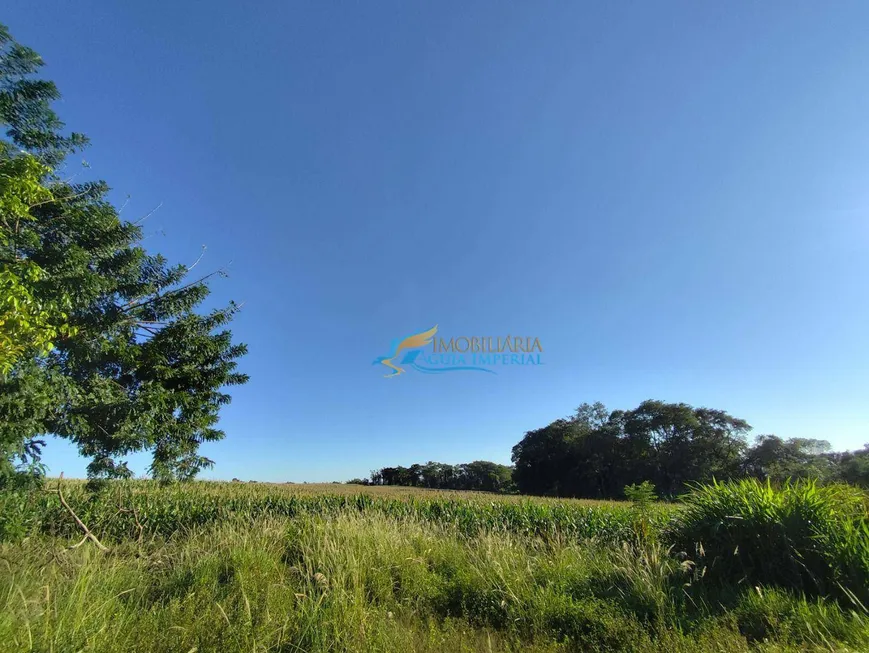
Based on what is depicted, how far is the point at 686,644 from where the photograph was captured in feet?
10.4

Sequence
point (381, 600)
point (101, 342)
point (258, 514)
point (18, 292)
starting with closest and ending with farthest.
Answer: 1. point (18, 292)
2. point (381, 600)
3. point (101, 342)
4. point (258, 514)

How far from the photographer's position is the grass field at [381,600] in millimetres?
3113

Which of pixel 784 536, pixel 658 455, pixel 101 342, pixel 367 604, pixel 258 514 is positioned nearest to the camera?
pixel 367 604

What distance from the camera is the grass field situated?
3.11 m

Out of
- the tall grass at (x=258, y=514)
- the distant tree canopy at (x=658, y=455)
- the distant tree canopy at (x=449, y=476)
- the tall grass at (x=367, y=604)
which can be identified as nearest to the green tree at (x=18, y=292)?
the tall grass at (x=367, y=604)

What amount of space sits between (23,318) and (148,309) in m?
7.06

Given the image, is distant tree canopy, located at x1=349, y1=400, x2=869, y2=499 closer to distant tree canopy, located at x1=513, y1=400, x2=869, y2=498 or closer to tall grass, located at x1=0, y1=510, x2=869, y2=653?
distant tree canopy, located at x1=513, y1=400, x2=869, y2=498

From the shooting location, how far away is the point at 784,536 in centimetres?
495

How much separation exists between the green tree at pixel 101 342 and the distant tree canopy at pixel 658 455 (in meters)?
37.8

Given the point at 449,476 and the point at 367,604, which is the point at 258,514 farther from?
the point at 449,476

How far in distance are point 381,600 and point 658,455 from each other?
51.2m

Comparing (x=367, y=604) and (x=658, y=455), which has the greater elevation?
(x=658, y=455)

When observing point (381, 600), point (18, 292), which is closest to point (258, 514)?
point (381, 600)

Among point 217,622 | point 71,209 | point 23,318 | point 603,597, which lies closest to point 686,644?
point 603,597
